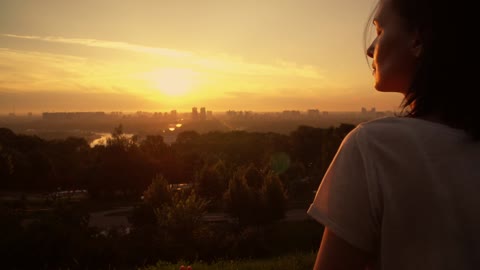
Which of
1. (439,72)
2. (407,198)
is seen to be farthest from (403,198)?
(439,72)

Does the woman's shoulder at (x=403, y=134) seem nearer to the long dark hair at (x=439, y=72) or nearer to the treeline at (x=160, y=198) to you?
the long dark hair at (x=439, y=72)

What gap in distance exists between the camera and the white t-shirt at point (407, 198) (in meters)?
0.87

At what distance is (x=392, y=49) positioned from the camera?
1.06 metres

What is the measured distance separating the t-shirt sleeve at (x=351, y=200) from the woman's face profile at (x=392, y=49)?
265 millimetres

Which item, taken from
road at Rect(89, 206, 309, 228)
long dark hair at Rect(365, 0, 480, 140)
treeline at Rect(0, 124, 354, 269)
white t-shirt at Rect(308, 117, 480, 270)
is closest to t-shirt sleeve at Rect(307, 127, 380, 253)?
white t-shirt at Rect(308, 117, 480, 270)

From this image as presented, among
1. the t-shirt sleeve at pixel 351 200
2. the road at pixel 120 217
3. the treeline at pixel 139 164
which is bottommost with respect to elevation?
the road at pixel 120 217

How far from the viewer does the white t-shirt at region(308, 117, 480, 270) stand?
2.86 feet

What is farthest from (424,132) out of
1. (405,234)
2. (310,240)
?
(310,240)

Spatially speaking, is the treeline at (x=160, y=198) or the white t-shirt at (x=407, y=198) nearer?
the white t-shirt at (x=407, y=198)

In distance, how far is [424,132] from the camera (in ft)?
2.97

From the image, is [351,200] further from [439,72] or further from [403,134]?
[439,72]

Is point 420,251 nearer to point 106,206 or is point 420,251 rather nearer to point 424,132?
point 424,132

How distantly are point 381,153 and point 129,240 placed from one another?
1624cm

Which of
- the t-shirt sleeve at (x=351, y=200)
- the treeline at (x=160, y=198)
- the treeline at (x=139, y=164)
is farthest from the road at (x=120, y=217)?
the t-shirt sleeve at (x=351, y=200)
